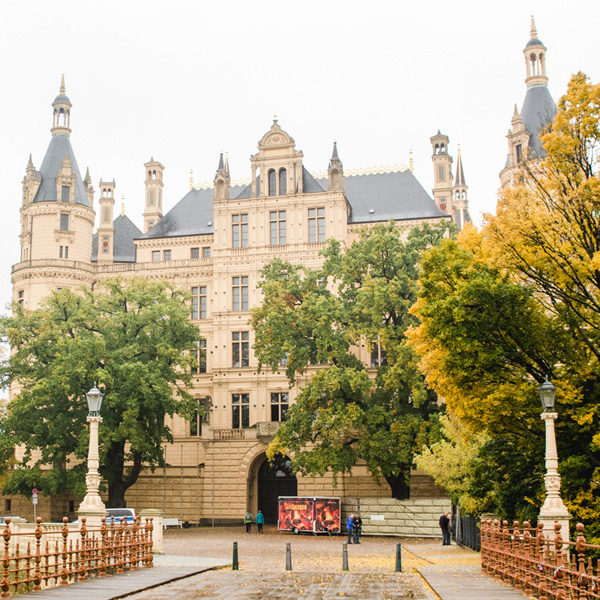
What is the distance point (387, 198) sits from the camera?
57250mm

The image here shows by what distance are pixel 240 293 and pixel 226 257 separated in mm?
Answer: 2577

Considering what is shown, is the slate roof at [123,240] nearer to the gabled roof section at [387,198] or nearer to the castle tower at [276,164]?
the castle tower at [276,164]

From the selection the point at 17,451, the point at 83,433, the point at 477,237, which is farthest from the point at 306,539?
the point at 17,451

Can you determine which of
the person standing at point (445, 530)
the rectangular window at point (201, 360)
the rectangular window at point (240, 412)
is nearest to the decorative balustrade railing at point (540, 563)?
the person standing at point (445, 530)

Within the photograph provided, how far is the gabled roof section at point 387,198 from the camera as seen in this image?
55531mm

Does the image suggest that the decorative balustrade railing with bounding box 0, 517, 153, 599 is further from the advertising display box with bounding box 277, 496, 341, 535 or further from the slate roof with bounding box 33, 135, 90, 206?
the slate roof with bounding box 33, 135, 90, 206

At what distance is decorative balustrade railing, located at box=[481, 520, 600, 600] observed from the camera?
12.3 metres

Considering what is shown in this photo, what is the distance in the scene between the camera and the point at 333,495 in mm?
47562

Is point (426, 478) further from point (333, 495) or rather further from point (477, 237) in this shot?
point (477, 237)

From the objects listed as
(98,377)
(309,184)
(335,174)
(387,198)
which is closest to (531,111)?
(387,198)

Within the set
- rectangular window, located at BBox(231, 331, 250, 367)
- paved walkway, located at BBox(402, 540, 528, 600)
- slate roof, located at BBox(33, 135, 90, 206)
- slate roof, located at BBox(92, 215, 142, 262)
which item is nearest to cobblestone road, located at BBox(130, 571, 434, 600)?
paved walkway, located at BBox(402, 540, 528, 600)

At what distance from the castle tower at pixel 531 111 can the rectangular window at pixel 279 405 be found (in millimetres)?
19303

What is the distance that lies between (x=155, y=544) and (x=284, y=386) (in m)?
23.0

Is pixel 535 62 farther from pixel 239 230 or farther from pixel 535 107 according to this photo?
pixel 239 230
